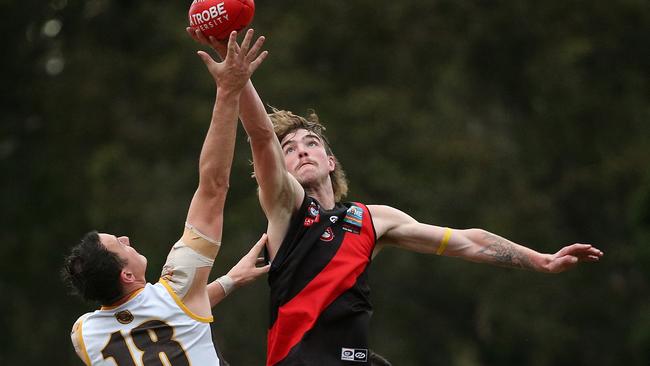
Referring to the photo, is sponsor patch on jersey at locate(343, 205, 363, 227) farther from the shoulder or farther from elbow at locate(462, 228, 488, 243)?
the shoulder

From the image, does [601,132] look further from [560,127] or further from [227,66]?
[227,66]

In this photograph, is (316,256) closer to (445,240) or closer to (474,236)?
(445,240)

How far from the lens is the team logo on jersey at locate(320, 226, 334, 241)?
6652 millimetres

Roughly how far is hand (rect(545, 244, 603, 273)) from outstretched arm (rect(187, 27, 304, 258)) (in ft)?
4.60

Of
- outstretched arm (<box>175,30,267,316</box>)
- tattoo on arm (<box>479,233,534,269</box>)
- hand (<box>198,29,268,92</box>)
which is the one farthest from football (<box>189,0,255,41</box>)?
tattoo on arm (<box>479,233,534,269</box>)

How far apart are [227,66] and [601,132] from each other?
19897mm

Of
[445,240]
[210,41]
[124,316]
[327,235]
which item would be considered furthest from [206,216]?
[445,240]

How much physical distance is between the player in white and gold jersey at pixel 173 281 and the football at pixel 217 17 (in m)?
0.37

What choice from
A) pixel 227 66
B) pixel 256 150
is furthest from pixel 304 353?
pixel 227 66

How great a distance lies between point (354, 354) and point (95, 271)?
174 cm

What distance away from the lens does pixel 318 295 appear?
6.49 metres

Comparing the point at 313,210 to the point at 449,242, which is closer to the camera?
the point at 313,210

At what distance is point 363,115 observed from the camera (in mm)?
23750

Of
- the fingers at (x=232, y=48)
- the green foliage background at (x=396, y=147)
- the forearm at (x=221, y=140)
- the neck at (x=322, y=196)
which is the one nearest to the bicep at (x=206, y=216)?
the forearm at (x=221, y=140)
